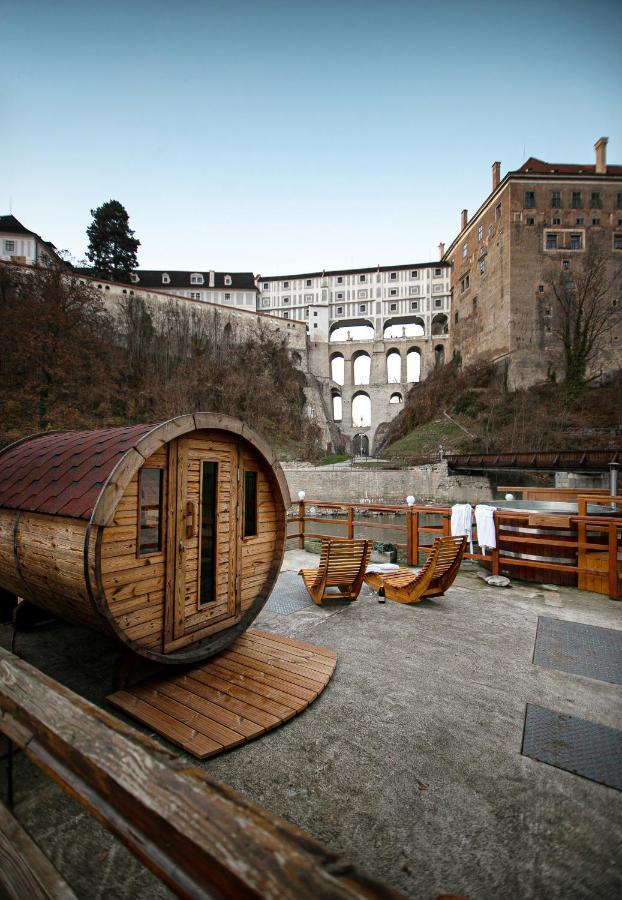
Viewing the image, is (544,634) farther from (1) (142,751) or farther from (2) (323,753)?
(1) (142,751)

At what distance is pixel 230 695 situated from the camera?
3373mm

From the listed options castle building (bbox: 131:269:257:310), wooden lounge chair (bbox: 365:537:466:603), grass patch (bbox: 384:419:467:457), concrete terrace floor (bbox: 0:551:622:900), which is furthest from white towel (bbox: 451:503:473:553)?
castle building (bbox: 131:269:257:310)

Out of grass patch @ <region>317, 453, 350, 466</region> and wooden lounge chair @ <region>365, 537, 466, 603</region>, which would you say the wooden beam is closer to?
wooden lounge chair @ <region>365, 537, 466, 603</region>

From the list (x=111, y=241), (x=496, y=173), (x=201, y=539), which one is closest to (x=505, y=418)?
(x=496, y=173)

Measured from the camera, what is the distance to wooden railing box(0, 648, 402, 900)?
0.75 m

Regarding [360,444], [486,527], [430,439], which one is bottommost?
[486,527]

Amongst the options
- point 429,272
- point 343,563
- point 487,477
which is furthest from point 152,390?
point 429,272

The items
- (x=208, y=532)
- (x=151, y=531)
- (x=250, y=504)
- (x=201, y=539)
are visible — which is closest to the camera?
(x=151, y=531)

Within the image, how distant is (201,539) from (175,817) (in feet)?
9.93

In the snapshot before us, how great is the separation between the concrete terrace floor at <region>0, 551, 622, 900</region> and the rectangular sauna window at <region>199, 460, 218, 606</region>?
3.84 ft

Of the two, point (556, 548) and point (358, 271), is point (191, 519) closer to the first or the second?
point (556, 548)

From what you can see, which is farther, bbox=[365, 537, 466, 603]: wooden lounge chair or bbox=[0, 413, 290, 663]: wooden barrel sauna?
bbox=[365, 537, 466, 603]: wooden lounge chair

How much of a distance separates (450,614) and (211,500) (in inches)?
145

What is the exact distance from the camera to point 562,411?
3366 centimetres
